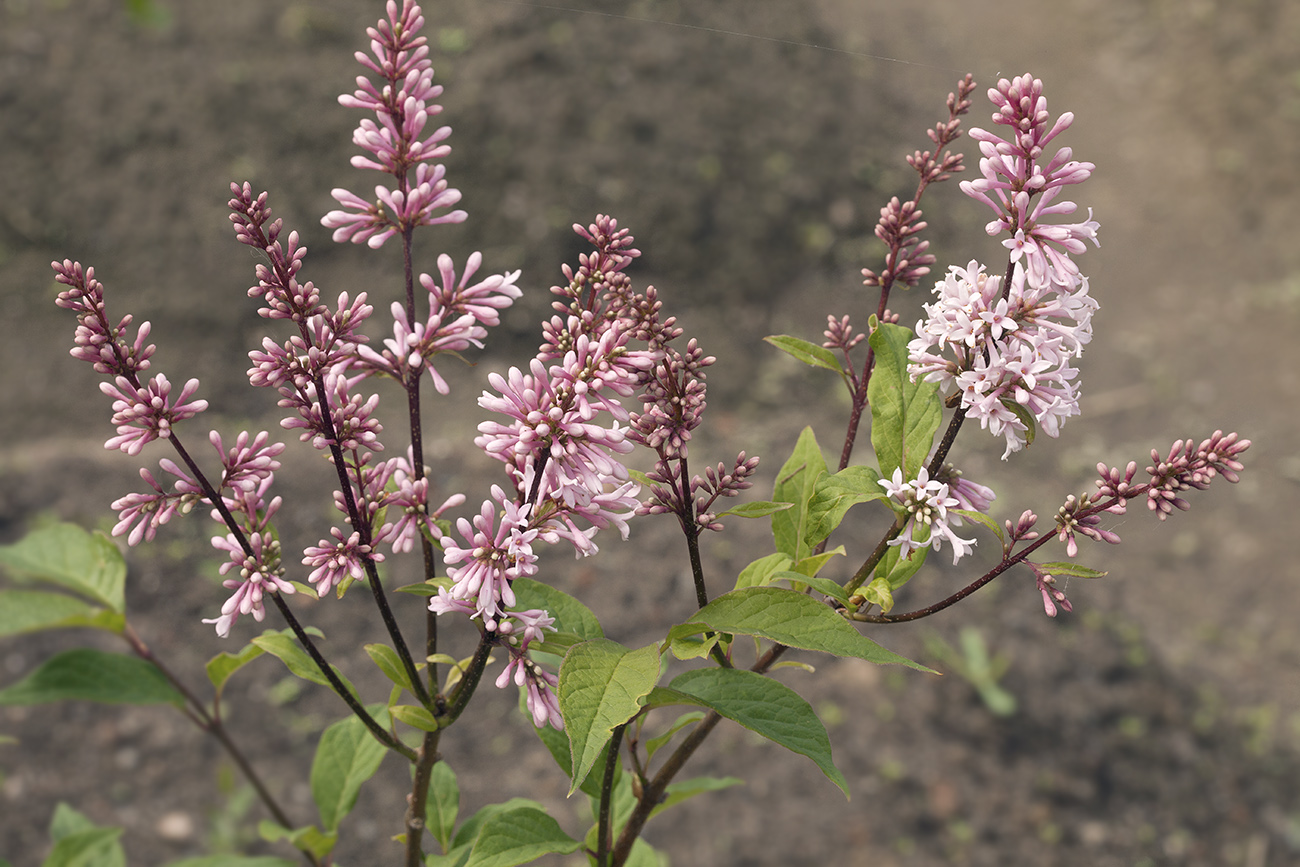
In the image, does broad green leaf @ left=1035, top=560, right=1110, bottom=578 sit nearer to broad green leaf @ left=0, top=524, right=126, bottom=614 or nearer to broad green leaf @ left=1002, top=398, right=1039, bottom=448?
broad green leaf @ left=1002, top=398, right=1039, bottom=448

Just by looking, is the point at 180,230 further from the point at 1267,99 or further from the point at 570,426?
the point at 1267,99

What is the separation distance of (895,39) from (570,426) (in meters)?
7.46

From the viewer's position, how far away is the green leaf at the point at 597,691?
1.03 m

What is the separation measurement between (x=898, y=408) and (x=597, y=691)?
0.54m

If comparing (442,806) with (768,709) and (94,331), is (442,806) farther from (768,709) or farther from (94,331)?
(94,331)

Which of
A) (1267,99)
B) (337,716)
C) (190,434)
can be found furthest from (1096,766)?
(1267,99)

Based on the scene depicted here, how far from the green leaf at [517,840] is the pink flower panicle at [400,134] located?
77cm

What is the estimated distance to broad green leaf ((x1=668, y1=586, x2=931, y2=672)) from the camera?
42.1 inches

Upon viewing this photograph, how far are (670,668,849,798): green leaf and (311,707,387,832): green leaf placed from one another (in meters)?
0.90

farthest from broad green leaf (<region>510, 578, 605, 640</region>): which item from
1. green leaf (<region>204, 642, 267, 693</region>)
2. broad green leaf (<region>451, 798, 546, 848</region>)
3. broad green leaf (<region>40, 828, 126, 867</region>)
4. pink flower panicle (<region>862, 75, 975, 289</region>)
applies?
broad green leaf (<region>40, 828, 126, 867</region>)

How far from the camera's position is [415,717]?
1285mm

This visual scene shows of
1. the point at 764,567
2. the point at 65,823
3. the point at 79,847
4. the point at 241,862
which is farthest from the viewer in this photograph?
the point at 65,823

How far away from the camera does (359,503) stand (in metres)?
1.20

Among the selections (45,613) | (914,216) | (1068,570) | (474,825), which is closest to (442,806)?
(474,825)
